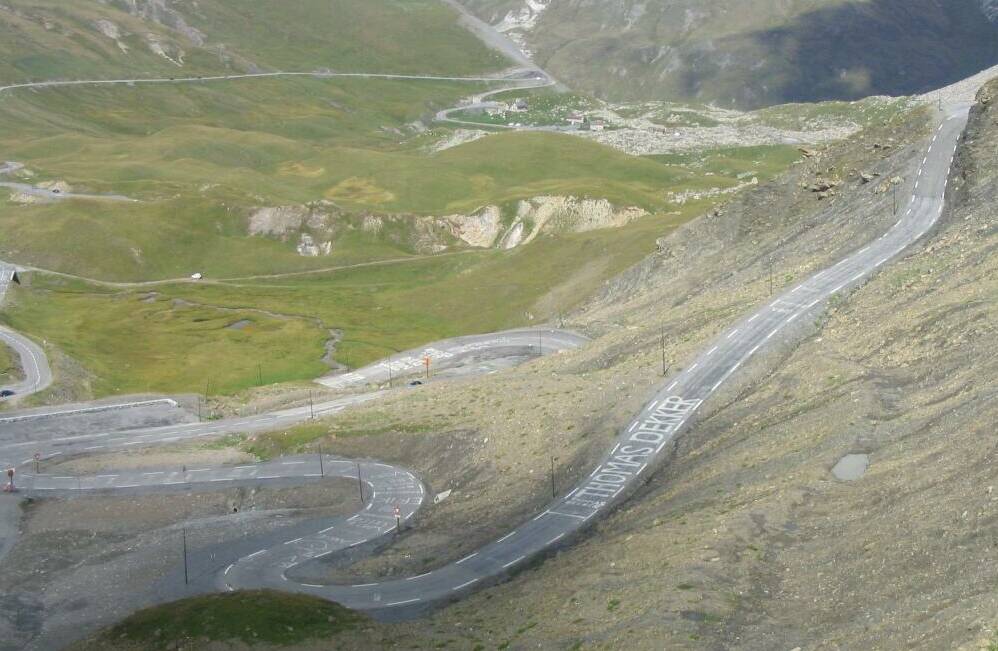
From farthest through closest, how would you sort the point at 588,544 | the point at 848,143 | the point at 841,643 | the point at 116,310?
1. the point at 116,310
2. the point at 848,143
3. the point at 588,544
4. the point at 841,643

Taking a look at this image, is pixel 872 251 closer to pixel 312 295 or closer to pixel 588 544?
pixel 588 544

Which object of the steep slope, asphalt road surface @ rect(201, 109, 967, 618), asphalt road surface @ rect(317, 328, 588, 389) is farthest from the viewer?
asphalt road surface @ rect(317, 328, 588, 389)

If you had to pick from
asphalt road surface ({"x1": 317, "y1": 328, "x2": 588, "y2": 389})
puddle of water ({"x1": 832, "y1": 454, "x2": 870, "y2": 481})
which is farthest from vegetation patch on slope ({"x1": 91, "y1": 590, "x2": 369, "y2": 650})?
asphalt road surface ({"x1": 317, "y1": 328, "x2": 588, "y2": 389})

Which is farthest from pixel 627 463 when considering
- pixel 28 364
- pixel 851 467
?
pixel 28 364

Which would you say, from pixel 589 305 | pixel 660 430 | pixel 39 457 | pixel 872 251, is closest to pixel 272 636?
pixel 660 430

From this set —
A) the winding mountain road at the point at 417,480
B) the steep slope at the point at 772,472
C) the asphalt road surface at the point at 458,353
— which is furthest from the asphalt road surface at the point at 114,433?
the asphalt road surface at the point at 458,353

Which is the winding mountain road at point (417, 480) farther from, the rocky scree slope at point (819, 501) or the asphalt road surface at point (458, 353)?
the rocky scree slope at point (819, 501)

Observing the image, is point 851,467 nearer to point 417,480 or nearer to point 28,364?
point 417,480

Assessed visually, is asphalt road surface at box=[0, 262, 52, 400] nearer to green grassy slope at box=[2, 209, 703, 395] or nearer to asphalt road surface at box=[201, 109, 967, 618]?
green grassy slope at box=[2, 209, 703, 395]
